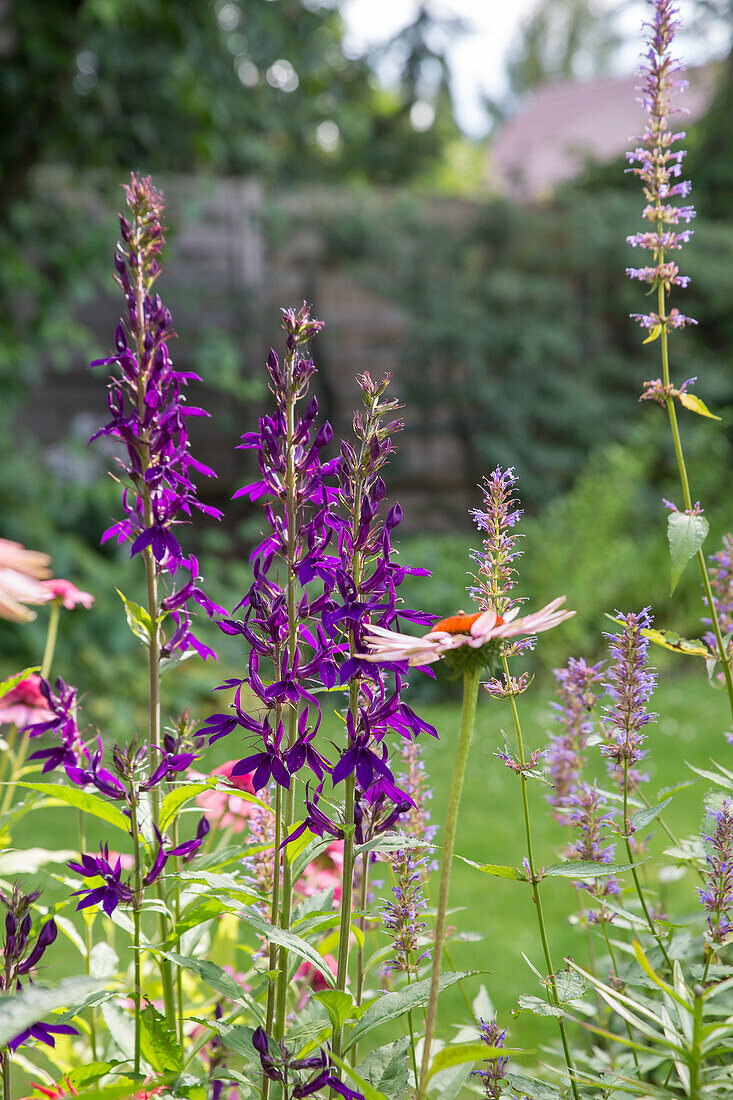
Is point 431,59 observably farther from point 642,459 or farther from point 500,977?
point 500,977

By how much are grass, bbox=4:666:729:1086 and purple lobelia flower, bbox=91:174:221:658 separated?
0.85m

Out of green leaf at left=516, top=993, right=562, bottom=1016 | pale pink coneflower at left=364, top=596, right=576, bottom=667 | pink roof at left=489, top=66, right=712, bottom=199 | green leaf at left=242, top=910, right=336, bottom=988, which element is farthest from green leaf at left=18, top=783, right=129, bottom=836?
pink roof at left=489, top=66, right=712, bottom=199

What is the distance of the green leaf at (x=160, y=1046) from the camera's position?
32.9 inches

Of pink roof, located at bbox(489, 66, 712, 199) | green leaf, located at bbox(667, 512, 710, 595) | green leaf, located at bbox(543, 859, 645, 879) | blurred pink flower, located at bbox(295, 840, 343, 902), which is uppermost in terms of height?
pink roof, located at bbox(489, 66, 712, 199)

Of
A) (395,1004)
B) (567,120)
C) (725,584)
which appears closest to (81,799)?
(395,1004)

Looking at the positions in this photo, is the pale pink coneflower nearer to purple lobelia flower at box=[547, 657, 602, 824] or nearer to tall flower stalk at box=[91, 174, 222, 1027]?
tall flower stalk at box=[91, 174, 222, 1027]

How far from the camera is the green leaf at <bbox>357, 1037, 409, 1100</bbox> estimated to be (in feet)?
2.66

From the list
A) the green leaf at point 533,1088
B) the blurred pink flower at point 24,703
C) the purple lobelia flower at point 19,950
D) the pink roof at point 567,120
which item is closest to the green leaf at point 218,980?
the purple lobelia flower at point 19,950

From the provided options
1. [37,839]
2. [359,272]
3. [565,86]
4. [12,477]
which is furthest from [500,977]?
[565,86]

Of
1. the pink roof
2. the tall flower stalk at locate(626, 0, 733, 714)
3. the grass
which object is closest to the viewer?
the tall flower stalk at locate(626, 0, 733, 714)

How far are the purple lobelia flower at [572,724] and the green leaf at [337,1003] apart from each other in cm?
44

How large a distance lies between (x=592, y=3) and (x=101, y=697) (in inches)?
822

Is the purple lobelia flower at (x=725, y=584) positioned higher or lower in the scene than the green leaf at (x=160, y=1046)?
higher

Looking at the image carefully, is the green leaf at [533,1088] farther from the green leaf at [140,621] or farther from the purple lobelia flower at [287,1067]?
the green leaf at [140,621]
